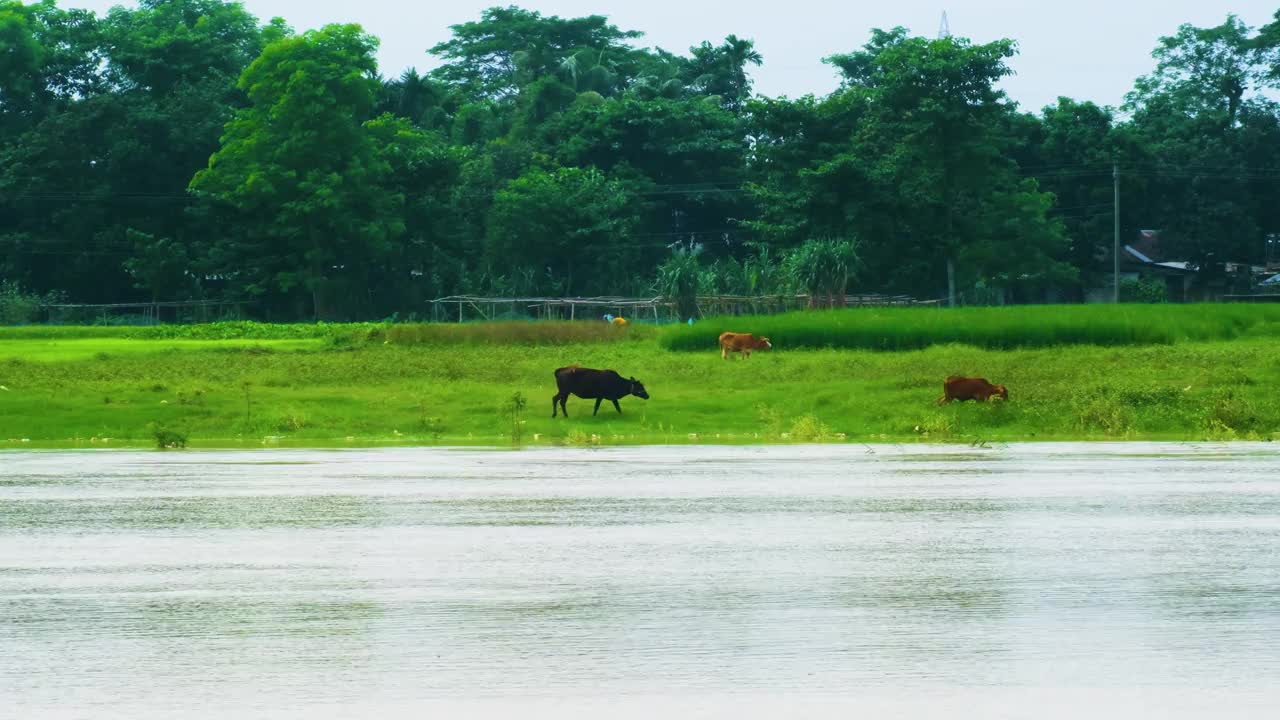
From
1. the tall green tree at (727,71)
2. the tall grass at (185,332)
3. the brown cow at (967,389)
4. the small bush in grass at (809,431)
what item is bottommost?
the small bush in grass at (809,431)

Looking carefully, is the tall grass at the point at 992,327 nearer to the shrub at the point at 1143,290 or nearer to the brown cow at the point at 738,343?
the brown cow at the point at 738,343

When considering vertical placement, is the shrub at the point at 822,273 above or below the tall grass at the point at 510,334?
above

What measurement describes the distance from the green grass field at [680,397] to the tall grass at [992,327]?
0.32 metres

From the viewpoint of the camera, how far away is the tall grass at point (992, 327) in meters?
36.6

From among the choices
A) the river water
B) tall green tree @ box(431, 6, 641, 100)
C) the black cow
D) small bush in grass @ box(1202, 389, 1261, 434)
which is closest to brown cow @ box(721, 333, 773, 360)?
the black cow

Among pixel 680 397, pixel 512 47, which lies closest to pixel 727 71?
pixel 512 47

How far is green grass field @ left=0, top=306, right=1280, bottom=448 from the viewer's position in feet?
86.9

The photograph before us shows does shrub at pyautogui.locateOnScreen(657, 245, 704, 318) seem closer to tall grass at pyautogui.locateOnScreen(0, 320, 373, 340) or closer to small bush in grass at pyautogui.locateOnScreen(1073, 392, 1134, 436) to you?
tall grass at pyautogui.locateOnScreen(0, 320, 373, 340)

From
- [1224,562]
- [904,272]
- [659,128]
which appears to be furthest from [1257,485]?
[659,128]

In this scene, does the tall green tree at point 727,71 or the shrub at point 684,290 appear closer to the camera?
the shrub at point 684,290

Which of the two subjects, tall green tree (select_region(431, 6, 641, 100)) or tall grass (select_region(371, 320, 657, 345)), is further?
tall green tree (select_region(431, 6, 641, 100))

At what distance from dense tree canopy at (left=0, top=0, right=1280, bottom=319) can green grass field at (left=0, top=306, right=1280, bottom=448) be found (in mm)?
29791

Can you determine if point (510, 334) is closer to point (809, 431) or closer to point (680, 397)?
point (680, 397)

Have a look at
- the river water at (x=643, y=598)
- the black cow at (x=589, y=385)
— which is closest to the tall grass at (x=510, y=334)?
the black cow at (x=589, y=385)
